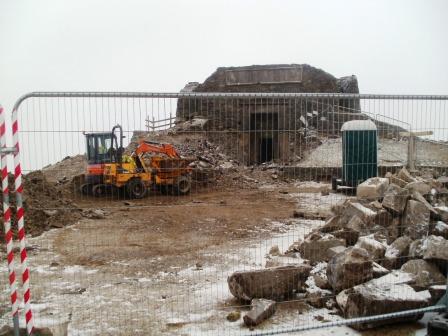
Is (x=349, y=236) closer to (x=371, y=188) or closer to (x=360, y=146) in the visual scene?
(x=371, y=188)

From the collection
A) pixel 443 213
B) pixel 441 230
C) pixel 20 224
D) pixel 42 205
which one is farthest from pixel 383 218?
pixel 42 205

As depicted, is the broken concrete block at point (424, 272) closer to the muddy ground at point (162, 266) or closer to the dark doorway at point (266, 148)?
the muddy ground at point (162, 266)

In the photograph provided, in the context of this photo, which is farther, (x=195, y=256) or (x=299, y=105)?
(x=195, y=256)

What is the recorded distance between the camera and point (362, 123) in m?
11.9

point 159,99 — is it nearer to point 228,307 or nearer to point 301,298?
point 228,307

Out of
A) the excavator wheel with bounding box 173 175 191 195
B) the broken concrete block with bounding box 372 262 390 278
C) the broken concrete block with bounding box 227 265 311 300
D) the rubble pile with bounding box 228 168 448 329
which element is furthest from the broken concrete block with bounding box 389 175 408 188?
the excavator wheel with bounding box 173 175 191 195

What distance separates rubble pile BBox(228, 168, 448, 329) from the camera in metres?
4.61

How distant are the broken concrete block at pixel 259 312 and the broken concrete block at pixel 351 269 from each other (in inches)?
35.4

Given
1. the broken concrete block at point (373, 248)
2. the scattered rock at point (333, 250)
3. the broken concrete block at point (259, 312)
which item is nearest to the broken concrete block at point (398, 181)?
the scattered rock at point (333, 250)

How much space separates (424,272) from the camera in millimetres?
5152

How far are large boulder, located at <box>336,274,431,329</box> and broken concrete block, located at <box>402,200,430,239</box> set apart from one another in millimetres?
1433

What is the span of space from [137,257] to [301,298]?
400cm

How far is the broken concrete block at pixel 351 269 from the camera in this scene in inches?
198

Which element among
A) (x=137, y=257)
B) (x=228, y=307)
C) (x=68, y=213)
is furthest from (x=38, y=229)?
(x=228, y=307)
